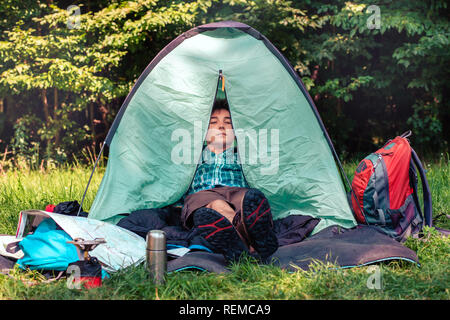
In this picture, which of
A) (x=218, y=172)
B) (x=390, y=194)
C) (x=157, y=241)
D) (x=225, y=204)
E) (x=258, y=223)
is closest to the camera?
(x=157, y=241)

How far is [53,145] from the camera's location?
6.47 m

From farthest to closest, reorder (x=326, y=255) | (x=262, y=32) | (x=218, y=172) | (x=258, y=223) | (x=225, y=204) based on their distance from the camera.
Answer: (x=262, y=32) < (x=218, y=172) < (x=225, y=204) < (x=326, y=255) < (x=258, y=223)

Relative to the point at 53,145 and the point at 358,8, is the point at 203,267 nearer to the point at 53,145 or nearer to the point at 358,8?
the point at 358,8

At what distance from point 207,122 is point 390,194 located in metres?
1.35

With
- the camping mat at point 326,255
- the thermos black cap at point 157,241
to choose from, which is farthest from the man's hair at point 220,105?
the thermos black cap at point 157,241

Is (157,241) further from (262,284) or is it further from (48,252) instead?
(48,252)

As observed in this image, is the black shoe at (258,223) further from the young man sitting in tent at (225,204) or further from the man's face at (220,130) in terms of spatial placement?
the man's face at (220,130)

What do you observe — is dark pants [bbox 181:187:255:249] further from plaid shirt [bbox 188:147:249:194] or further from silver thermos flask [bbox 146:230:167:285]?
silver thermos flask [bbox 146:230:167:285]

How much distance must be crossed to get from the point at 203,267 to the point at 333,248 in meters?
0.73

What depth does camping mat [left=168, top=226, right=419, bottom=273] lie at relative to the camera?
7.55 ft

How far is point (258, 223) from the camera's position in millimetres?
2227

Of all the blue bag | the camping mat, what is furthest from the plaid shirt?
the blue bag

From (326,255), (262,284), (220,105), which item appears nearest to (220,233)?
(262,284)

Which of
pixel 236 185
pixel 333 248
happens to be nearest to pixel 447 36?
pixel 236 185
